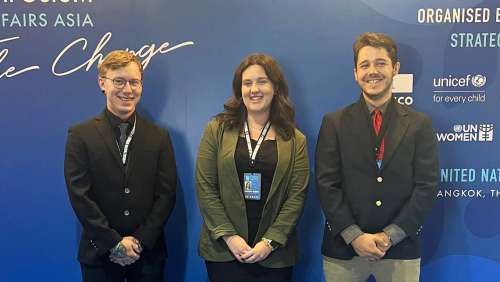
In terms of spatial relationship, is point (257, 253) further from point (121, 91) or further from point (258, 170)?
point (121, 91)

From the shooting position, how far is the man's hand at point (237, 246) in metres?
2.26

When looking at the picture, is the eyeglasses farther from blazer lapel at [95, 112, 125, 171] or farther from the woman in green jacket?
the woman in green jacket

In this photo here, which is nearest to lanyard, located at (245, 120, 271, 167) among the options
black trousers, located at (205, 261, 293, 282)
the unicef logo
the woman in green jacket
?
the woman in green jacket

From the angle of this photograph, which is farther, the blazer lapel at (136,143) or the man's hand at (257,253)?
the blazer lapel at (136,143)

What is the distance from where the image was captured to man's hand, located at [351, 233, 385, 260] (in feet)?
7.20

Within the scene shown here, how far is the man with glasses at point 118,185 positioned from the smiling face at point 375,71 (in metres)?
1.06

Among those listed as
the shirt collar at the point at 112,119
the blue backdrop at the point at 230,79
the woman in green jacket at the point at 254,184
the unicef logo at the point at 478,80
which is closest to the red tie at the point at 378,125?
the woman in green jacket at the point at 254,184

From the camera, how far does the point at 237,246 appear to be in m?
2.27

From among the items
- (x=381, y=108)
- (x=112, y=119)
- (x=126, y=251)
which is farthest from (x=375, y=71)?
(x=126, y=251)

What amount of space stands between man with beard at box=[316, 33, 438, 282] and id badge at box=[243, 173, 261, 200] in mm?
286

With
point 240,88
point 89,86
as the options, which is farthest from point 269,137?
point 89,86

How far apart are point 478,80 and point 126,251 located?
2.07 meters

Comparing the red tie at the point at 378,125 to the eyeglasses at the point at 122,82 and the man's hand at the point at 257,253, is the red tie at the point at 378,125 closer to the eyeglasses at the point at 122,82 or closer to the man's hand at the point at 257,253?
the man's hand at the point at 257,253

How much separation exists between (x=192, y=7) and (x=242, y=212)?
119cm
